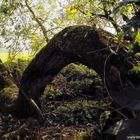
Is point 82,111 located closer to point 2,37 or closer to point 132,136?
point 2,37

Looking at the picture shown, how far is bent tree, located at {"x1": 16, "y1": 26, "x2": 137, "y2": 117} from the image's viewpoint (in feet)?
10.3

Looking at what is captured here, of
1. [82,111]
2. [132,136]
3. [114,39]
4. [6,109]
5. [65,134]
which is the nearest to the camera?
[132,136]

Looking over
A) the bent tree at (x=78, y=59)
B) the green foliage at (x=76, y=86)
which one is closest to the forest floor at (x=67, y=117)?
the green foliage at (x=76, y=86)

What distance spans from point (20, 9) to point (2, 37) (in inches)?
29.3

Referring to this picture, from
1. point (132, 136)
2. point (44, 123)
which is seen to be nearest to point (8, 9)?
point (44, 123)

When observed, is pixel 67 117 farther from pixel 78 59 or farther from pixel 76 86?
pixel 76 86

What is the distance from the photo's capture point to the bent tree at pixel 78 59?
10.3 feet

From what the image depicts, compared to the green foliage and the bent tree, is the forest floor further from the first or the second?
the bent tree

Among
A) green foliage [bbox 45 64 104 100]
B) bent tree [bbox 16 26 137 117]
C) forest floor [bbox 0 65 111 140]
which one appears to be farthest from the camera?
green foliage [bbox 45 64 104 100]

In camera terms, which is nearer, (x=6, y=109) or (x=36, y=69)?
(x=36, y=69)

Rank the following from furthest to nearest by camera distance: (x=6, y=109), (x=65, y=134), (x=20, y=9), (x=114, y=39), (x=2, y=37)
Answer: (x=2, y=37), (x=20, y=9), (x=6, y=109), (x=65, y=134), (x=114, y=39)

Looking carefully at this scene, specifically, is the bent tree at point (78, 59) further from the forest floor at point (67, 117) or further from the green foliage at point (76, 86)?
the green foliage at point (76, 86)

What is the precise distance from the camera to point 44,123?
15.5 ft

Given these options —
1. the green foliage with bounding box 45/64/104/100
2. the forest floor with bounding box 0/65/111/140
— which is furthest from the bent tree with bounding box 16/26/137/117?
the green foliage with bounding box 45/64/104/100
